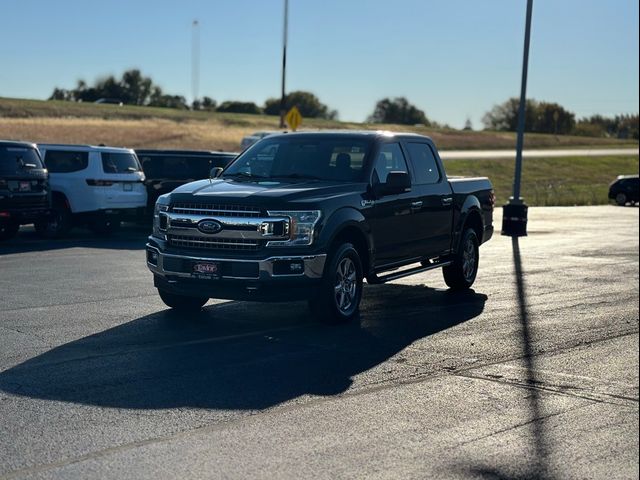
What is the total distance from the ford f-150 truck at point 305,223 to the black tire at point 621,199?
34.0m

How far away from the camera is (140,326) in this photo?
10617 millimetres

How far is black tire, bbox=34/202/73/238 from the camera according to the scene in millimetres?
21141

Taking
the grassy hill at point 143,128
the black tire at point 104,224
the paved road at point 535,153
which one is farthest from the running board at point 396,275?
the paved road at point 535,153

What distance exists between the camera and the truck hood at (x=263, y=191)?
1045 cm

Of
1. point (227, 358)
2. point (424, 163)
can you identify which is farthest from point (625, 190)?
point (227, 358)

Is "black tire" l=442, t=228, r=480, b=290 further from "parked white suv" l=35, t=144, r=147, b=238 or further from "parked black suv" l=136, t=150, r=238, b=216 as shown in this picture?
"parked black suv" l=136, t=150, r=238, b=216

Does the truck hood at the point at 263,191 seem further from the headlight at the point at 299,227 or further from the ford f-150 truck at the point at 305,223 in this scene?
the headlight at the point at 299,227

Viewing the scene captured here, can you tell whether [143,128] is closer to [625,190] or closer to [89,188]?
[625,190]

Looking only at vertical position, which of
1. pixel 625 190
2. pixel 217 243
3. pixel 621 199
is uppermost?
pixel 217 243

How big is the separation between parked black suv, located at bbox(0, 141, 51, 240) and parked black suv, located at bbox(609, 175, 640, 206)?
31.1 meters

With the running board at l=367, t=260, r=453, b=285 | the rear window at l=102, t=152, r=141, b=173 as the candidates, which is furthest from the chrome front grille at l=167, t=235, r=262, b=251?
the rear window at l=102, t=152, r=141, b=173

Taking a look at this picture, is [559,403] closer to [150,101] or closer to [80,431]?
[80,431]

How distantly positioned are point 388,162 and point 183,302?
282 centimetres

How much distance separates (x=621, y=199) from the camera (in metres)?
45.5
